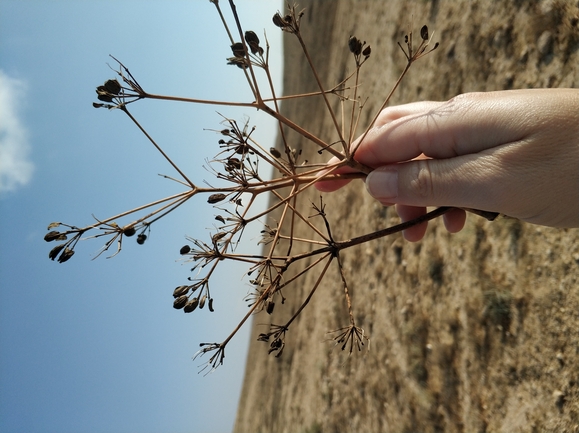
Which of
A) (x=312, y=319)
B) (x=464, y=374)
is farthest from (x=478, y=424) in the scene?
(x=312, y=319)

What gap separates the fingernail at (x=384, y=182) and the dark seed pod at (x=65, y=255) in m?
1.17

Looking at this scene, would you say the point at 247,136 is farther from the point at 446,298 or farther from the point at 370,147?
the point at 446,298

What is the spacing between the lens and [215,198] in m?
1.42

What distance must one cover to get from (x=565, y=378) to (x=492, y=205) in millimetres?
1806

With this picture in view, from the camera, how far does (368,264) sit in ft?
17.8

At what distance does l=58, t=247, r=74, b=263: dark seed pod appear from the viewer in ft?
4.43

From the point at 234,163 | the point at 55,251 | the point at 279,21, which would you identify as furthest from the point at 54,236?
the point at 279,21

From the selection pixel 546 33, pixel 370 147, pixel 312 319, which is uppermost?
pixel 546 33

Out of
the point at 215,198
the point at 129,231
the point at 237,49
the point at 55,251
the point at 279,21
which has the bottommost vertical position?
the point at 55,251

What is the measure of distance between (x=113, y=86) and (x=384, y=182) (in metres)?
1.09

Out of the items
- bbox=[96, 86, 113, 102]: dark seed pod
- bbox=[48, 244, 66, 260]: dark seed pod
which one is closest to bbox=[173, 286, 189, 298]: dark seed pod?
bbox=[48, 244, 66, 260]: dark seed pod

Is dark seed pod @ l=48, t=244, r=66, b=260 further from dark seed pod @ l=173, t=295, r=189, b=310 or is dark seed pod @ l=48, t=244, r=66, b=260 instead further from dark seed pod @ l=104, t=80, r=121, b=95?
dark seed pod @ l=104, t=80, r=121, b=95

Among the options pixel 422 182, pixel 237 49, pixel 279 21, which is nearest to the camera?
pixel 237 49

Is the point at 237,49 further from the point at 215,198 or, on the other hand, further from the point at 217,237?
the point at 217,237
